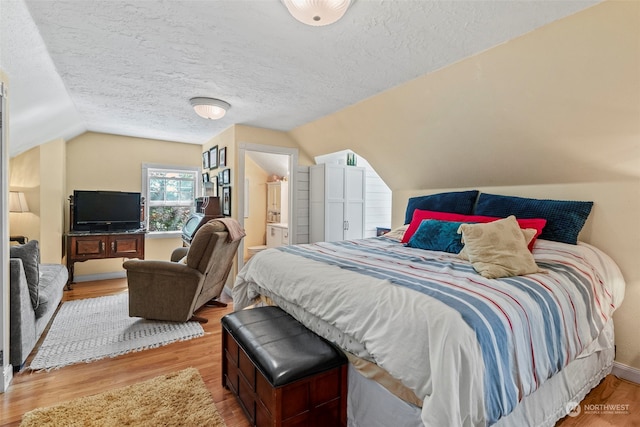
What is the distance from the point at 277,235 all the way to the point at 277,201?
0.85 meters

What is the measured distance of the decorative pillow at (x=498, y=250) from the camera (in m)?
1.61

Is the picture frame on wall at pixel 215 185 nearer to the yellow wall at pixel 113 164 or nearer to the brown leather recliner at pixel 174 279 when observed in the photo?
the yellow wall at pixel 113 164

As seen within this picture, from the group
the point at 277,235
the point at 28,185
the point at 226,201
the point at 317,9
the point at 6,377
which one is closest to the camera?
the point at 317,9

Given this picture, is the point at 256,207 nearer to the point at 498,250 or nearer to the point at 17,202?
the point at 17,202

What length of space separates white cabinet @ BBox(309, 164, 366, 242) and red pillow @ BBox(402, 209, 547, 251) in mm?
1674

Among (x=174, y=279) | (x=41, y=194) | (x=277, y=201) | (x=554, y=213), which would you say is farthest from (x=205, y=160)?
(x=554, y=213)

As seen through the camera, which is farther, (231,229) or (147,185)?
(147,185)

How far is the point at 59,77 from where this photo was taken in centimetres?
254

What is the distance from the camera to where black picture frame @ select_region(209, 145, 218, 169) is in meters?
4.61

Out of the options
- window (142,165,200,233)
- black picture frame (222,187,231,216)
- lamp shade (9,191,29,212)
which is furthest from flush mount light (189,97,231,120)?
lamp shade (9,191,29,212)

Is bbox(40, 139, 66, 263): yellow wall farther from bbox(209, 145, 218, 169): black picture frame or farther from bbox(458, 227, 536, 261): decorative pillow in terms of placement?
bbox(458, 227, 536, 261): decorative pillow

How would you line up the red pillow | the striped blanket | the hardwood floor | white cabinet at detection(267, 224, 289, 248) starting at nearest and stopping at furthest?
the striped blanket
the hardwood floor
the red pillow
white cabinet at detection(267, 224, 289, 248)

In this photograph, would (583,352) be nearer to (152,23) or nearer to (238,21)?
(238,21)

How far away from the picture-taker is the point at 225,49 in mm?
2080
